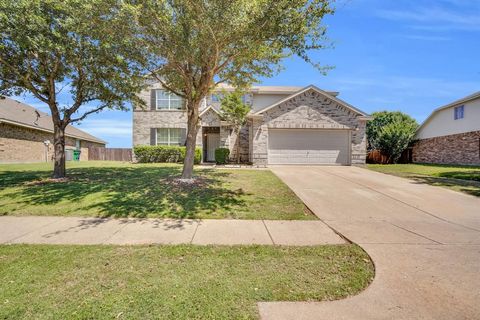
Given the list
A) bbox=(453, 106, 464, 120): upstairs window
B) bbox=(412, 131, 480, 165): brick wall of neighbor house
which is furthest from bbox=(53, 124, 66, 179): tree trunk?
bbox=(453, 106, 464, 120): upstairs window

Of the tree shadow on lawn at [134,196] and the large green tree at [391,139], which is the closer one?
the tree shadow on lawn at [134,196]

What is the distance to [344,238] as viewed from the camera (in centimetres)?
515

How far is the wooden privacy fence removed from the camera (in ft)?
91.7

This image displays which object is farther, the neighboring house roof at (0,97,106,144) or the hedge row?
the hedge row

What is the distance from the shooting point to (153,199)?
26.1 ft

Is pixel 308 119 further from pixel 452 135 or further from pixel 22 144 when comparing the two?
pixel 22 144

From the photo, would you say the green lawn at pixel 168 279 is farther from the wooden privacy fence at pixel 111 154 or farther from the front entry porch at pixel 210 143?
the wooden privacy fence at pixel 111 154

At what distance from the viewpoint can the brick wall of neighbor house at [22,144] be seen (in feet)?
64.4

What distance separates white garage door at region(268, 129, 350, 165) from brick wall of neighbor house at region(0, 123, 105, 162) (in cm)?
1960

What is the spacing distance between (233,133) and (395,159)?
48.2ft

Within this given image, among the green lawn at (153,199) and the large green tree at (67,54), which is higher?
the large green tree at (67,54)

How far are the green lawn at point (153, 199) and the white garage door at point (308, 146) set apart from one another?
7.54 metres

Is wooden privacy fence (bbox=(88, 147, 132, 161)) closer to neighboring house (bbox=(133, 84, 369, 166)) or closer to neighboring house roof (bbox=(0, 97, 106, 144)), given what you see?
neighboring house roof (bbox=(0, 97, 106, 144))

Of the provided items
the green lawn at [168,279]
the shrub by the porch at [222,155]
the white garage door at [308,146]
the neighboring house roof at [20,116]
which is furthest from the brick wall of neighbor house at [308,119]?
the neighboring house roof at [20,116]
